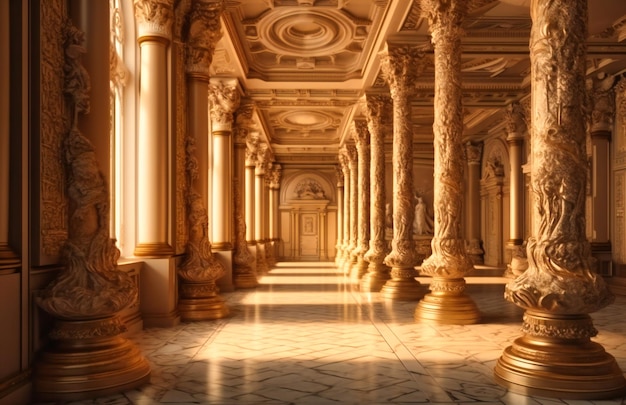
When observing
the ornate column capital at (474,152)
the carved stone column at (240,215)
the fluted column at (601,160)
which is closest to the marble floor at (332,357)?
the carved stone column at (240,215)

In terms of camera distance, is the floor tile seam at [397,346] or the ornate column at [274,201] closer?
the floor tile seam at [397,346]

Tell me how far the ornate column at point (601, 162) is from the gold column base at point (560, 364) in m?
11.0

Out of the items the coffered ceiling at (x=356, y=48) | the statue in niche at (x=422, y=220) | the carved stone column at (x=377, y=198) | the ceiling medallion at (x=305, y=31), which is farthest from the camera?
the statue in niche at (x=422, y=220)

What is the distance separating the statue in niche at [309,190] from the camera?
115 ft

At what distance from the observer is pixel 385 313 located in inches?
403

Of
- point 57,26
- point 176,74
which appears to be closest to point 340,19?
point 176,74

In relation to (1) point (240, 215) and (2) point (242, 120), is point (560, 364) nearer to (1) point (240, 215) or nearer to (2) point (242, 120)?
(1) point (240, 215)

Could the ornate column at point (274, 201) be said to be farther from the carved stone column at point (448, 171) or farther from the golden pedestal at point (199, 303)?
the carved stone column at point (448, 171)

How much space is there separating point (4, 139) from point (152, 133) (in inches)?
166

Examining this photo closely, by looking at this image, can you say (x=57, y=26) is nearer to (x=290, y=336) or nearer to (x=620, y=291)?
(x=290, y=336)

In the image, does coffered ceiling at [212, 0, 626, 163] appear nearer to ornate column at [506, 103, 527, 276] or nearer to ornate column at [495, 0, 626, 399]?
ornate column at [506, 103, 527, 276]

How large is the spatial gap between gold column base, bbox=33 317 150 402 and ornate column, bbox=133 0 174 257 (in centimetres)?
337

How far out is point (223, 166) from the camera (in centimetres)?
1504

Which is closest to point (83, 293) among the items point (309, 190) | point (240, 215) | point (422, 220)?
point (240, 215)
